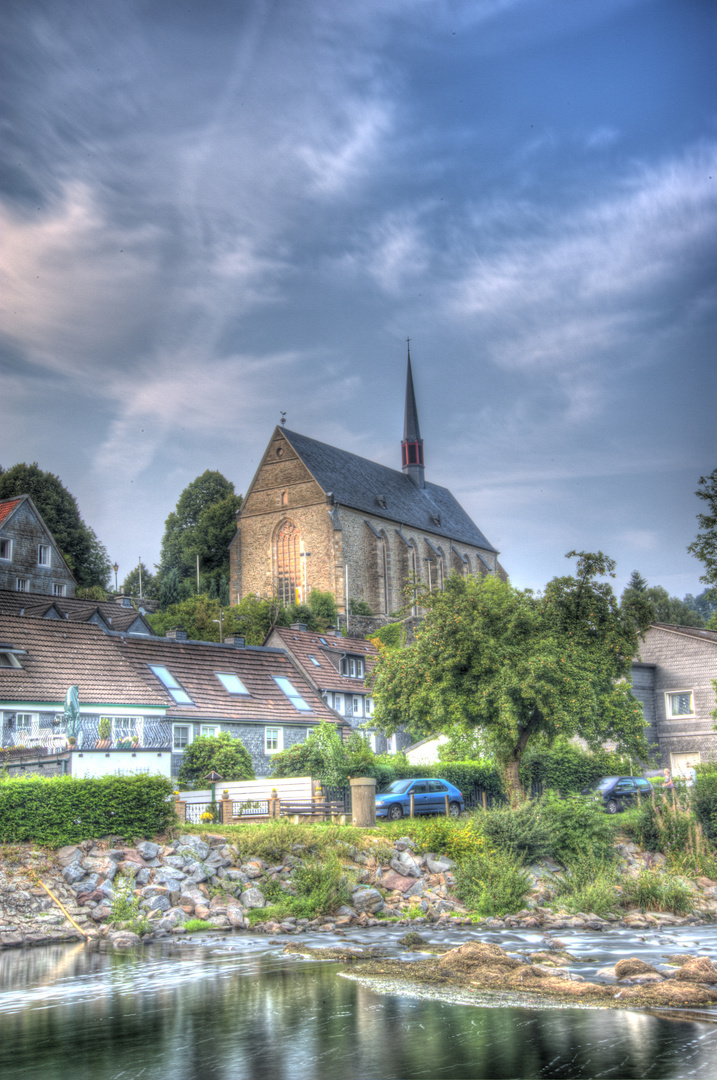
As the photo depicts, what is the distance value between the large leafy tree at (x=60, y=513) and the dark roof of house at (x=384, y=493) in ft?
63.8

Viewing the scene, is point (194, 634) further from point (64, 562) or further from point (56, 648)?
point (56, 648)

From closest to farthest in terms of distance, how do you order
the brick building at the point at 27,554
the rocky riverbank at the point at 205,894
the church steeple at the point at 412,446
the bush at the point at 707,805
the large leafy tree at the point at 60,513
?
the rocky riverbank at the point at 205,894
the bush at the point at 707,805
the brick building at the point at 27,554
the large leafy tree at the point at 60,513
the church steeple at the point at 412,446

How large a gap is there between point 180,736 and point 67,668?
4.67 m

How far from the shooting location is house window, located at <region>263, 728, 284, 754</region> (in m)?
38.0

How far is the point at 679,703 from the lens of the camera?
4703 centimetres

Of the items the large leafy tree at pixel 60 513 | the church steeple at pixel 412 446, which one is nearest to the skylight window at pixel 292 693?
the large leafy tree at pixel 60 513

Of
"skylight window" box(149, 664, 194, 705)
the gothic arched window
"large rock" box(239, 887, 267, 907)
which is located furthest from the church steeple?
"large rock" box(239, 887, 267, 907)

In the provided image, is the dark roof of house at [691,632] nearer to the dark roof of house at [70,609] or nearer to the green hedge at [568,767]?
the green hedge at [568,767]

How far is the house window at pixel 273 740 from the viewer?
3803cm

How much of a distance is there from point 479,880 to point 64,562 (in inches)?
2014

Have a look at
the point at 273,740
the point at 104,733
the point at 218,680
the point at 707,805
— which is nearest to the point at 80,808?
the point at 104,733

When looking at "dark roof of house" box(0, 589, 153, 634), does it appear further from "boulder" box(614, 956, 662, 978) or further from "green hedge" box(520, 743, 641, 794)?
"boulder" box(614, 956, 662, 978)

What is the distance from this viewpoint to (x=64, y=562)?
226ft

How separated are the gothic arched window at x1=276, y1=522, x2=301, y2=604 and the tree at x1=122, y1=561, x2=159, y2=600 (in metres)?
14.5
